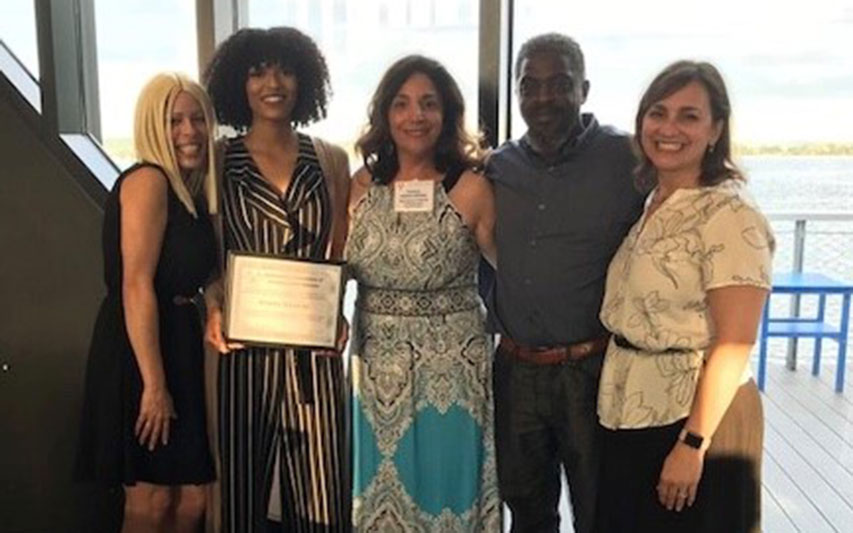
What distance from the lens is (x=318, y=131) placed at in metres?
2.40

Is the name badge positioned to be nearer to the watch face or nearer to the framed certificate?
the framed certificate

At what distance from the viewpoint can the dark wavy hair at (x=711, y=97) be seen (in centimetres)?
176

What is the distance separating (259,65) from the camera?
2.20 meters

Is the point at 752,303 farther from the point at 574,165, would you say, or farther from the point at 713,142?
the point at 574,165

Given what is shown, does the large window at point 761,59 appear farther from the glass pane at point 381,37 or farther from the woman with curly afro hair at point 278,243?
the woman with curly afro hair at point 278,243

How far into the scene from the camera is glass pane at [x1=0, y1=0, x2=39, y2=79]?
269 centimetres

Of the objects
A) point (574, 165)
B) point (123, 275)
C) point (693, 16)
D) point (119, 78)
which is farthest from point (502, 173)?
point (119, 78)

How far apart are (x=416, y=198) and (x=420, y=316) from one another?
0.30m

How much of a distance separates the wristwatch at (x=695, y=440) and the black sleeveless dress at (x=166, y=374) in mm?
1202

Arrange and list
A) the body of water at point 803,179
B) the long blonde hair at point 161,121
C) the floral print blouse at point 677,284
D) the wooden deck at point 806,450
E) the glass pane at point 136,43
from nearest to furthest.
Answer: the floral print blouse at point 677,284 → the long blonde hair at point 161,121 → the body of water at point 803,179 → the glass pane at point 136,43 → the wooden deck at point 806,450

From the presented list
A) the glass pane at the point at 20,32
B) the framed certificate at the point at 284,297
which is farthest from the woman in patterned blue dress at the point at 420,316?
the glass pane at the point at 20,32

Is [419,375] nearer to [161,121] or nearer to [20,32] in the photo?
[161,121]

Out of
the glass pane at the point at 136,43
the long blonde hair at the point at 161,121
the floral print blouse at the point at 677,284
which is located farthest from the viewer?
the glass pane at the point at 136,43

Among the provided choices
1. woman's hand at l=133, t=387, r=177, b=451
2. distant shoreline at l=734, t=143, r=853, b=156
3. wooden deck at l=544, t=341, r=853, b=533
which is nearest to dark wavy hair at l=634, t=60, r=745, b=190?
distant shoreline at l=734, t=143, r=853, b=156
